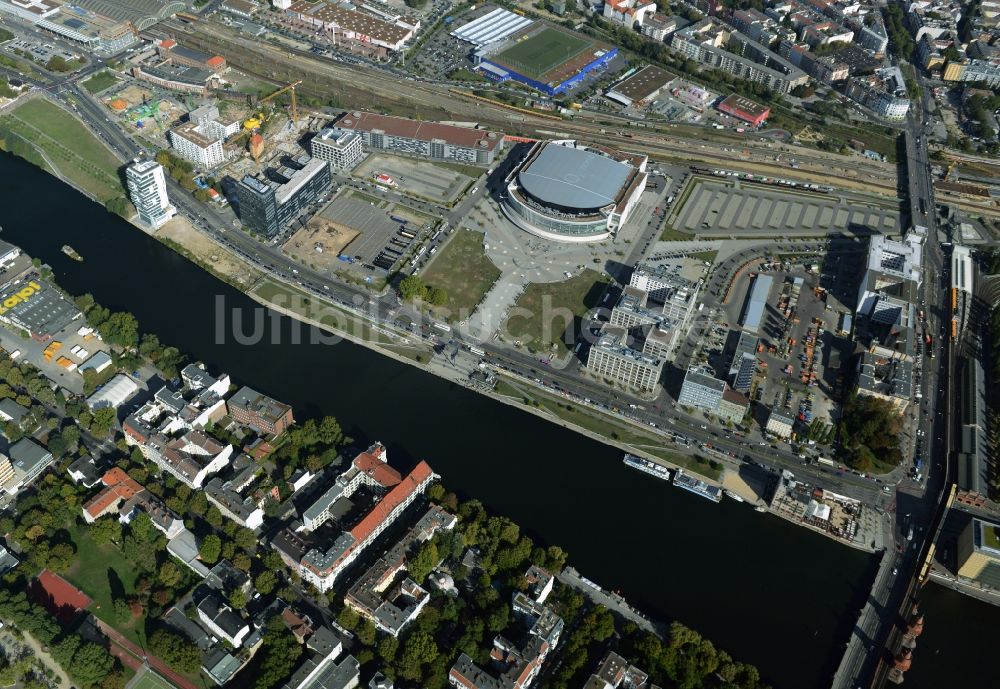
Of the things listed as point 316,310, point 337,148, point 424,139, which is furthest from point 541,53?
point 316,310

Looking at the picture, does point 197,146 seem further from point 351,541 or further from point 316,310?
point 351,541

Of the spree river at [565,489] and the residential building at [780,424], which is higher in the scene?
the residential building at [780,424]

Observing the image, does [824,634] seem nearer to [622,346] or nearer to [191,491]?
[622,346]

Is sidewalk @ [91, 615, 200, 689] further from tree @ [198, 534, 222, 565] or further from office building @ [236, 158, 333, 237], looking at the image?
office building @ [236, 158, 333, 237]

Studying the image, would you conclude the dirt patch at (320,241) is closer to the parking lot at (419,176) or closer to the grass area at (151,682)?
the parking lot at (419,176)

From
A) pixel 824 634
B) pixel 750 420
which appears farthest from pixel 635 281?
pixel 824 634

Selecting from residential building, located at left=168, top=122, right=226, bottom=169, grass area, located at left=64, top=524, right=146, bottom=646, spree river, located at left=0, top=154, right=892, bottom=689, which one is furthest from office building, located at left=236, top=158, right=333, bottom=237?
grass area, located at left=64, top=524, right=146, bottom=646

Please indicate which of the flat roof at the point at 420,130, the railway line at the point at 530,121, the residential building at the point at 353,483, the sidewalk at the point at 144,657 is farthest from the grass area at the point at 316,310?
the railway line at the point at 530,121
